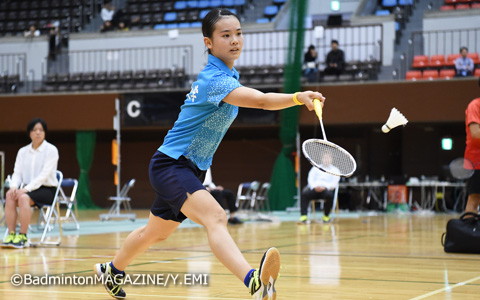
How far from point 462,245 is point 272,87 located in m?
11.1

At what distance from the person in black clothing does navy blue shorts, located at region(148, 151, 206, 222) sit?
14.3 metres

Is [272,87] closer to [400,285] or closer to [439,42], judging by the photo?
[439,42]

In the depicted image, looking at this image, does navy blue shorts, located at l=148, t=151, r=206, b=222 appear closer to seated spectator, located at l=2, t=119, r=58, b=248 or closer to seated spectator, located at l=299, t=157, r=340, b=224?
seated spectator, located at l=2, t=119, r=58, b=248

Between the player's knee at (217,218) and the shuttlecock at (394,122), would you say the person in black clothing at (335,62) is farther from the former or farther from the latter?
the player's knee at (217,218)

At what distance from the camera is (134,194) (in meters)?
21.3

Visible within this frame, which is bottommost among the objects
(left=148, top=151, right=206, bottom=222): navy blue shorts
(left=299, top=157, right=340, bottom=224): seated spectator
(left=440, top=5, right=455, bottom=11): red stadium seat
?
(left=299, top=157, right=340, bottom=224): seated spectator

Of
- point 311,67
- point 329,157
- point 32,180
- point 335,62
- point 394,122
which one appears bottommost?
point 32,180

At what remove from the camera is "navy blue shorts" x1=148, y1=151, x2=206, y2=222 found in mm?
3572

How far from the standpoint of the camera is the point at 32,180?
796 cm

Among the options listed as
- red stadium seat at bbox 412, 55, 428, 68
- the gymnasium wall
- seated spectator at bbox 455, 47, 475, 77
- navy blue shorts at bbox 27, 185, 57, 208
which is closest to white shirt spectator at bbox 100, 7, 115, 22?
the gymnasium wall

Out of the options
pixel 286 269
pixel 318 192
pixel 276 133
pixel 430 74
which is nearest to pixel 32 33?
pixel 276 133

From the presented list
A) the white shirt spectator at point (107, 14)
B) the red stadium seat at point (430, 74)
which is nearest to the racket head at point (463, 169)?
the red stadium seat at point (430, 74)

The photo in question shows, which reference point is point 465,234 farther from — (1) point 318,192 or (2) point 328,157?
(1) point 318,192

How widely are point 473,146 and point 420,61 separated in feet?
37.0
